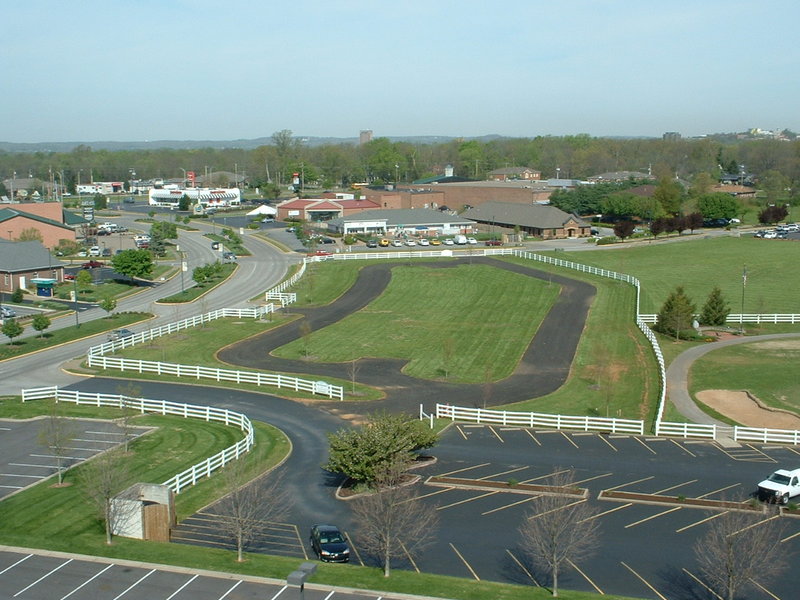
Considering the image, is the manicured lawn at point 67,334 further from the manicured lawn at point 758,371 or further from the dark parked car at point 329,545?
the manicured lawn at point 758,371

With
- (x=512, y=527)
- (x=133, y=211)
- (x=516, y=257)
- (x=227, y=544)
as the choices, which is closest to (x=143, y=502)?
(x=227, y=544)

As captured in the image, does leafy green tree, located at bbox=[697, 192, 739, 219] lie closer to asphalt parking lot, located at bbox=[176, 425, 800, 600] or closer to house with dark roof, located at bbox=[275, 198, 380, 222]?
house with dark roof, located at bbox=[275, 198, 380, 222]

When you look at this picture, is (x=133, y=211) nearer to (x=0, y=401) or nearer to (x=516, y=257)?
(x=516, y=257)

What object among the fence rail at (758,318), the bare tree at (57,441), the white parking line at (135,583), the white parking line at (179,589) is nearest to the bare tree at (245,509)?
the white parking line at (179,589)

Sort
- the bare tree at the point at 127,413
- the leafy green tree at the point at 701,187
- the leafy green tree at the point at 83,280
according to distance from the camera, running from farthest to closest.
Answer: the leafy green tree at the point at 701,187 < the leafy green tree at the point at 83,280 < the bare tree at the point at 127,413

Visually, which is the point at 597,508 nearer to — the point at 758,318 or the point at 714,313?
the point at 714,313

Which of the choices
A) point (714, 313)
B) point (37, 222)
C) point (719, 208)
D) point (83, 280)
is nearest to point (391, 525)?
point (714, 313)
